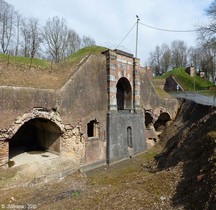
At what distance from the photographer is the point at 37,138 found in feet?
45.9

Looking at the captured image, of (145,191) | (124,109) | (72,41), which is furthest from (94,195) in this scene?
(72,41)

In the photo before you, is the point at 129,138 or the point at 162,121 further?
the point at 162,121

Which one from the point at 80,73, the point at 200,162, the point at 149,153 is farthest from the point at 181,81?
the point at 200,162

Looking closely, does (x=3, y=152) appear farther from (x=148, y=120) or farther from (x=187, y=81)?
(x=187, y=81)

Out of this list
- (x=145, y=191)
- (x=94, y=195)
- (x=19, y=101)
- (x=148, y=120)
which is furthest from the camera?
(x=148, y=120)

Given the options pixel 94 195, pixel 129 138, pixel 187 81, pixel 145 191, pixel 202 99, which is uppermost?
pixel 187 81

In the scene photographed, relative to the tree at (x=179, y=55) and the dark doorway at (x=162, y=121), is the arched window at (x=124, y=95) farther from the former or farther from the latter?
the tree at (x=179, y=55)

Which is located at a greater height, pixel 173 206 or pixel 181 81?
pixel 181 81

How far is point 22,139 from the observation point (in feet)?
46.3

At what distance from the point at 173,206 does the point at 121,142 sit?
30.3ft

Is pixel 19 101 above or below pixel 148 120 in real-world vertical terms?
above

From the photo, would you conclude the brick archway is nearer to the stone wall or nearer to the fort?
the fort

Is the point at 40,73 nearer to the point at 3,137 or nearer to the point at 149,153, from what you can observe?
the point at 3,137

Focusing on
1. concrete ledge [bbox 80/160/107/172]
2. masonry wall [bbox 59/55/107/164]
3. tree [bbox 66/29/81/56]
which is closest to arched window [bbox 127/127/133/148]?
masonry wall [bbox 59/55/107/164]
